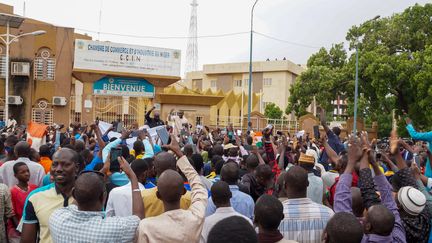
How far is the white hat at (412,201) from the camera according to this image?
→ 3859 millimetres

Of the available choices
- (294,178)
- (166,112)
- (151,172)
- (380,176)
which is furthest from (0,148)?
(166,112)

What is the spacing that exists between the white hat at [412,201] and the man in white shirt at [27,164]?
13.9 ft

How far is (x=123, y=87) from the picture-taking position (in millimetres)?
28344

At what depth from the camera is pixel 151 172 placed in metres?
5.60

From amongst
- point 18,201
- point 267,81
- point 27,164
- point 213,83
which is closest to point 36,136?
point 27,164

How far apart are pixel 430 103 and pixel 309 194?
23423 millimetres

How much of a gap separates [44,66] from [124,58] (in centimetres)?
503

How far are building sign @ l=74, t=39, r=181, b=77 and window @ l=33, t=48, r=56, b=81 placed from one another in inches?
100

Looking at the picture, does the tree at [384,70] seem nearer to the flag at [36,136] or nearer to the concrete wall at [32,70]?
the concrete wall at [32,70]

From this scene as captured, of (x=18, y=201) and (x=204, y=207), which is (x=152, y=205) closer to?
(x=204, y=207)

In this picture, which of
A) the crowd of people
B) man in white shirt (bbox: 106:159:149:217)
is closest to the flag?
the crowd of people

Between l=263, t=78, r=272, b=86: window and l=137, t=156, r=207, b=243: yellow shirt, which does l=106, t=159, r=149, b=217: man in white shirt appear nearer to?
l=137, t=156, r=207, b=243: yellow shirt

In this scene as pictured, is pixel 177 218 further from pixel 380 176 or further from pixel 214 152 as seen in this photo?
pixel 214 152

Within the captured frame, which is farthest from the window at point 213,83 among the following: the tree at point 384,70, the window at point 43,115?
the window at point 43,115
